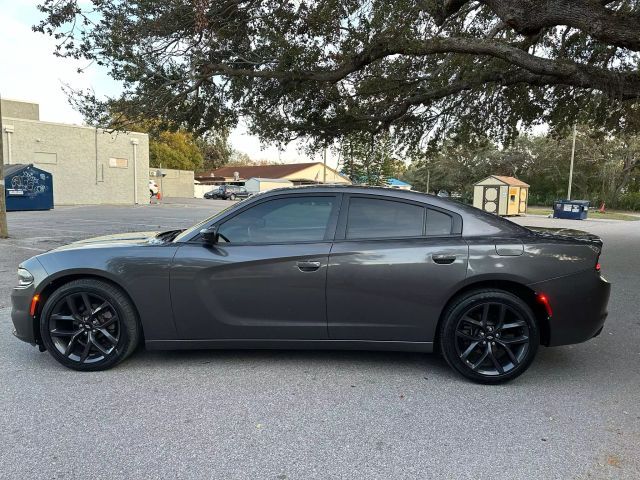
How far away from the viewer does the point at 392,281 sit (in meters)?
3.82

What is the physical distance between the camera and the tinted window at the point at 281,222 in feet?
13.1

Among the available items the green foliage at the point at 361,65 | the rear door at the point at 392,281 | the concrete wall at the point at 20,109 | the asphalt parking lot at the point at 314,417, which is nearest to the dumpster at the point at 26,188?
the concrete wall at the point at 20,109

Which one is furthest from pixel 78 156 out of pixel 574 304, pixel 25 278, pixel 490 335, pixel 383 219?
pixel 574 304

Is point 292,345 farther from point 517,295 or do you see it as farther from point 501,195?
point 501,195

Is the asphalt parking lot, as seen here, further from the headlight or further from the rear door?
the headlight

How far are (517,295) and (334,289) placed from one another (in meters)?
1.50

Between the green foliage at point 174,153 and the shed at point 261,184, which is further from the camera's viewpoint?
the green foliage at point 174,153

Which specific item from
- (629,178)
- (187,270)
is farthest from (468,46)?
(629,178)

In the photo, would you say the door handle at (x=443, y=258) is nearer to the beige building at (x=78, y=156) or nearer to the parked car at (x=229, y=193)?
the beige building at (x=78, y=156)

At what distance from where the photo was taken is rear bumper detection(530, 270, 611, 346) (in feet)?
12.4

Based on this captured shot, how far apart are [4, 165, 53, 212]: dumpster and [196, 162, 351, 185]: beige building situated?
120 ft

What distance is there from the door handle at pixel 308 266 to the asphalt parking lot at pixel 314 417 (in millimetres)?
887

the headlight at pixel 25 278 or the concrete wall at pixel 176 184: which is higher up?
the concrete wall at pixel 176 184

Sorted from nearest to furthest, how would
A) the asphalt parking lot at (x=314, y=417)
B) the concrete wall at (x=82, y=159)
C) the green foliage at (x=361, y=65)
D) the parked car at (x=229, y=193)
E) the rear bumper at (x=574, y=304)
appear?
the asphalt parking lot at (x=314, y=417), the rear bumper at (x=574, y=304), the green foliage at (x=361, y=65), the concrete wall at (x=82, y=159), the parked car at (x=229, y=193)
